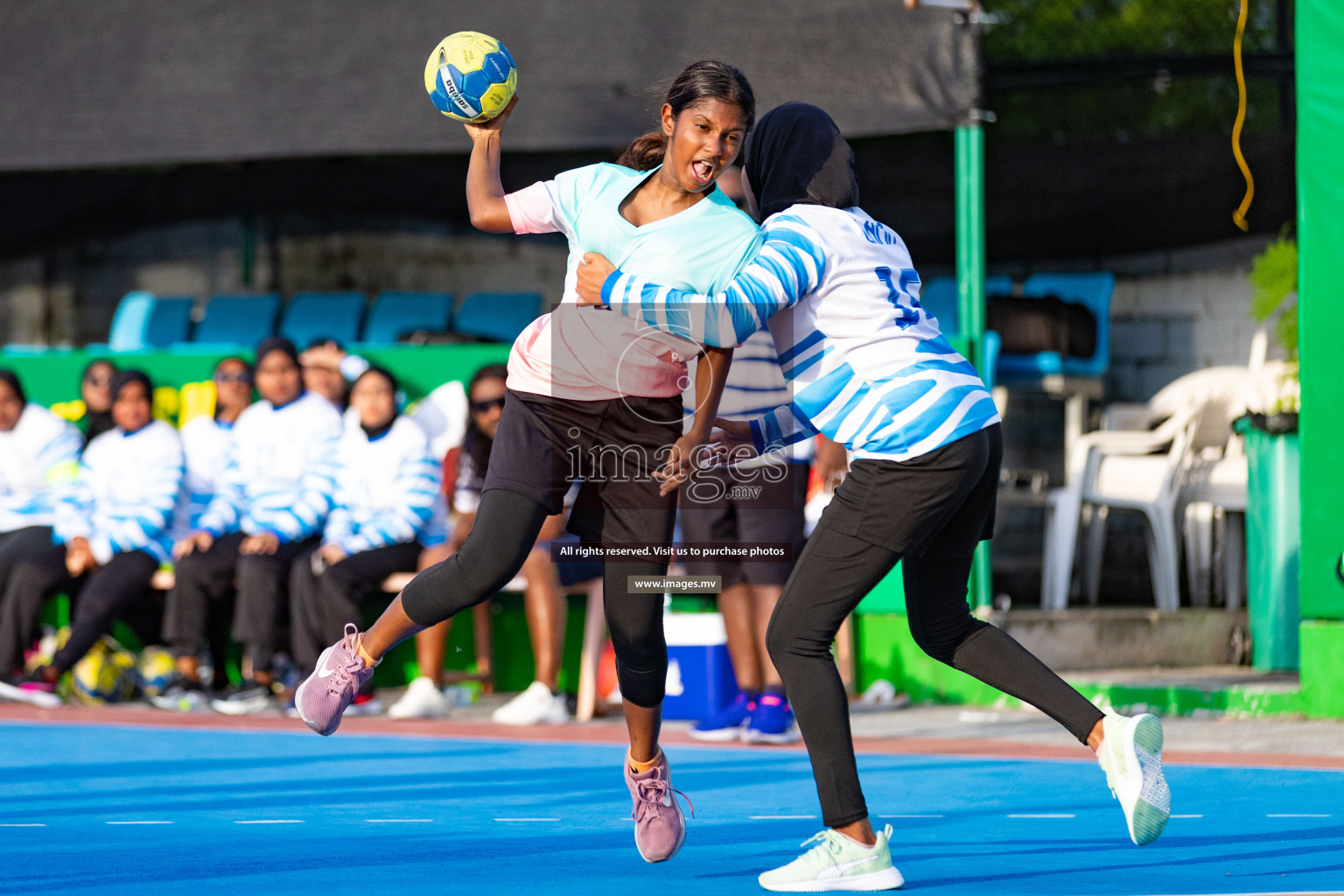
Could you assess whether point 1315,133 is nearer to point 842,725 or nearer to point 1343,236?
point 1343,236

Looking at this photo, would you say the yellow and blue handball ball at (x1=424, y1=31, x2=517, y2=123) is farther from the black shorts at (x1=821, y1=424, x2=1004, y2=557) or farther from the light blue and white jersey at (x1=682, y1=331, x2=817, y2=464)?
the light blue and white jersey at (x1=682, y1=331, x2=817, y2=464)

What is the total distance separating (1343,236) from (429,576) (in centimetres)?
442

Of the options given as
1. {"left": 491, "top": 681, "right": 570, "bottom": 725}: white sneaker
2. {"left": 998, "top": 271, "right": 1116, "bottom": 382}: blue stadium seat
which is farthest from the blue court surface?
{"left": 998, "top": 271, "right": 1116, "bottom": 382}: blue stadium seat

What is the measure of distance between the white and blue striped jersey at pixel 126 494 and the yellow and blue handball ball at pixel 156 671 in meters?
0.48

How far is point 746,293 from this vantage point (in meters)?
3.38

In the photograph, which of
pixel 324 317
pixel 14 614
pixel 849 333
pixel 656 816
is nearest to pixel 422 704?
pixel 14 614

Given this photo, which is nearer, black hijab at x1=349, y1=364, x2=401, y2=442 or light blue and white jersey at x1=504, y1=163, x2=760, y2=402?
light blue and white jersey at x1=504, y1=163, x2=760, y2=402

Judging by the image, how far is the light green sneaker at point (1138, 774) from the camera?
3619 mm

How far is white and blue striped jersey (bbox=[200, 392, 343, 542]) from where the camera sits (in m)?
7.68

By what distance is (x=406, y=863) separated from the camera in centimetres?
392

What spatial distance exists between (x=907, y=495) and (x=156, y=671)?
5.04 metres

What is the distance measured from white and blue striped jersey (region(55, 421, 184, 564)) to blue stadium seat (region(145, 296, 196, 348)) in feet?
12.8

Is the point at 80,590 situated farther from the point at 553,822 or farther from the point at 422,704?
the point at 553,822

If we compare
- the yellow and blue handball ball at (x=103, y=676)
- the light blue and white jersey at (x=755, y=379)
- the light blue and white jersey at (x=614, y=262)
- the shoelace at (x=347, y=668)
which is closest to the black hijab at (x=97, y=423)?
the yellow and blue handball ball at (x=103, y=676)
